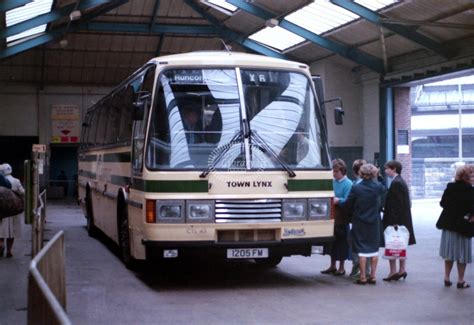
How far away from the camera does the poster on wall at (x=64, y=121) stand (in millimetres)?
39562

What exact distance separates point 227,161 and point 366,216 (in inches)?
88.1

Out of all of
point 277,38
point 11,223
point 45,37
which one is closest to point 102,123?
point 11,223

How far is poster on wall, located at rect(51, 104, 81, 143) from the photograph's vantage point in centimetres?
3956

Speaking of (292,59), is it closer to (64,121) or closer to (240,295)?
(64,121)

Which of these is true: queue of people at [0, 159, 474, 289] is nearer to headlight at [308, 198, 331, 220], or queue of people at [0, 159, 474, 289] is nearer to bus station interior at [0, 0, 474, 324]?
headlight at [308, 198, 331, 220]

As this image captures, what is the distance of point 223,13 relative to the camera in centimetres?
2984

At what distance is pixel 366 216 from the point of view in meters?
11.1

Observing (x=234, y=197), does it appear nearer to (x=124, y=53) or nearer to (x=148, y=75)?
(x=148, y=75)

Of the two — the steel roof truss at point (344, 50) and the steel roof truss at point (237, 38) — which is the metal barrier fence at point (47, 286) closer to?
the steel roof truss at point (344, 50)

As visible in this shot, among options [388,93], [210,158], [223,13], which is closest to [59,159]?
[223,13]

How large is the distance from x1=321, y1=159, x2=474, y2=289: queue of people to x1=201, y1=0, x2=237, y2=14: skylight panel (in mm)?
17714

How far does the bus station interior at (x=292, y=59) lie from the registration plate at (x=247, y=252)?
33.4 ft

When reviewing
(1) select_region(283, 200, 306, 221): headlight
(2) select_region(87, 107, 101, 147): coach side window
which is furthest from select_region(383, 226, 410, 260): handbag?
(2) select_region(87, 107, 101, 147): coach side window

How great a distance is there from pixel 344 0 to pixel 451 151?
20.2 m
